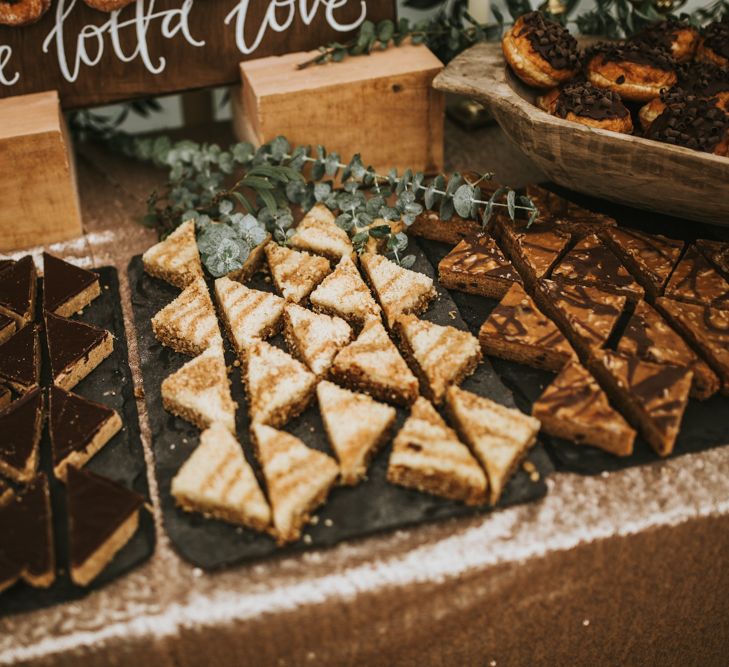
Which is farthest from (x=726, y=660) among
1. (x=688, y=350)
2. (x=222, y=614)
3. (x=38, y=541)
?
(x=38, y=541)

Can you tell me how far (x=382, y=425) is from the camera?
6.19 feet

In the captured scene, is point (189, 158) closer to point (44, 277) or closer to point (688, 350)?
point (44, 277)

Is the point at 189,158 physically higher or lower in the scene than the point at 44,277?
higher

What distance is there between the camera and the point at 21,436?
1.89m

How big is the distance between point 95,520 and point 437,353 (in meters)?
0.99

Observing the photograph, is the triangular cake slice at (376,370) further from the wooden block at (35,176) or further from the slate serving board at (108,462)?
the wooden block at (35,176)

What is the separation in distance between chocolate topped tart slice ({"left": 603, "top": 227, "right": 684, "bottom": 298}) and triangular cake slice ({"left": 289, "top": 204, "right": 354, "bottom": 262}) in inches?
35.6

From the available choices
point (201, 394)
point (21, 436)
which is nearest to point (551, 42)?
point (201, 394)

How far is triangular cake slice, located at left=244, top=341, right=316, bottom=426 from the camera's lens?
6.46ft

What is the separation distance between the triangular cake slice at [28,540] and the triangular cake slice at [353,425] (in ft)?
2.29

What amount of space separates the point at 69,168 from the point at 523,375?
1740 millimetres

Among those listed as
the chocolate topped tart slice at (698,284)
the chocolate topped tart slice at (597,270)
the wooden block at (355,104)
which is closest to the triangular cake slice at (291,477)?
the chocolate topped tart slice at (597,270)

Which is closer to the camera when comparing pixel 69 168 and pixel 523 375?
pixel 523 375

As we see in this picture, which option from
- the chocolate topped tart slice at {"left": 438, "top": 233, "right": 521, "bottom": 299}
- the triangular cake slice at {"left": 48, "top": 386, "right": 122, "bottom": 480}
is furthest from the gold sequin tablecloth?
the chocolate topped tart slice at {"left": 438, "top": 233, "right": 521, "bottom": 299}
